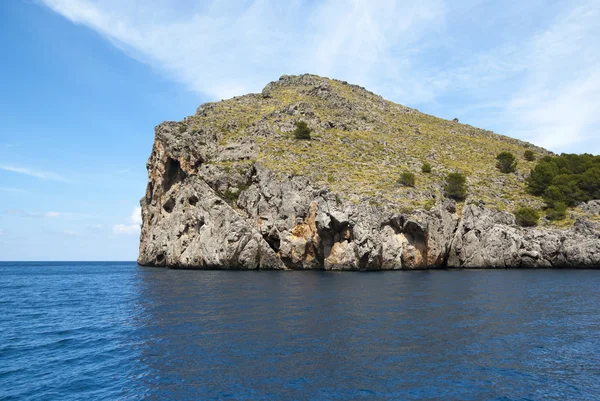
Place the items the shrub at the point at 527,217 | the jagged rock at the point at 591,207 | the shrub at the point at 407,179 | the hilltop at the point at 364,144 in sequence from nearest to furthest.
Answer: the shrub at the point at 527,217
the jagged rock at the point at 591,207
the hilltop at the point at 364,144
the shrub at the point at 407,179

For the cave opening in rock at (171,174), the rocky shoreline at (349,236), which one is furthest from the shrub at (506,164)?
the cave opening in rock at (171,174)

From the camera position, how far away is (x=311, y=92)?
132375 millimetres

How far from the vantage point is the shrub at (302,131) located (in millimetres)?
95412

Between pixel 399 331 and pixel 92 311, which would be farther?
pixel 92 311

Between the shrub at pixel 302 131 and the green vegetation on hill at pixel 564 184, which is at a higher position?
the shrub at pixel 302 131

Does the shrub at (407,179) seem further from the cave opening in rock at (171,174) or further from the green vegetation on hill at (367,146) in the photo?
the cave opening in rock at (171,174)

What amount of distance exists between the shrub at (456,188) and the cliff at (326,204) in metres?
1.74

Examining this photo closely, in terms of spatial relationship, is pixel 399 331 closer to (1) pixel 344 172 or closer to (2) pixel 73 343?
(2) pixel 73 343

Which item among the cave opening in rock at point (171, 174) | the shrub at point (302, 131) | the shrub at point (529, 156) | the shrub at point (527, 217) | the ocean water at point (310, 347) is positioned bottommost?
the ocean water at point (310, 347)

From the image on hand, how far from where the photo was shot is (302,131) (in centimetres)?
9562

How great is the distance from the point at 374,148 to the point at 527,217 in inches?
1564

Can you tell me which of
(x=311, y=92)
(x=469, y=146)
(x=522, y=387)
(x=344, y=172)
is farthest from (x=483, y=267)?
(x=311, y=92)

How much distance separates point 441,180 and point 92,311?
73370 millimetres

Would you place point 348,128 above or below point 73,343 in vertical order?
above
